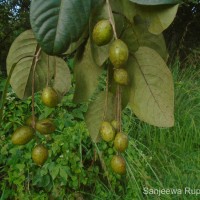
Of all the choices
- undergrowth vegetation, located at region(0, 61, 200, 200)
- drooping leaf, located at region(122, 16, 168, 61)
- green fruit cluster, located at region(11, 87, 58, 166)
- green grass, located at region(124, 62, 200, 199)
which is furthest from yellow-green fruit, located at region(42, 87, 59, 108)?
green grass, located at region(124, 62, 200, 199)

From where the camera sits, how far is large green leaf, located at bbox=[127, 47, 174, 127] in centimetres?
45

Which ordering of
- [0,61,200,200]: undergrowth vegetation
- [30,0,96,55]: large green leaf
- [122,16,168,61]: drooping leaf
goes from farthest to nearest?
[0,61,200,200]: undergrowth vegetation
[122,16,168,61]: drooping leaf
[30,0,96,55]: large green leaf

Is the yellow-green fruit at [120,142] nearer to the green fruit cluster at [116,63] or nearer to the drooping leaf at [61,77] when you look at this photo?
the green fruit cluster at [116,63]

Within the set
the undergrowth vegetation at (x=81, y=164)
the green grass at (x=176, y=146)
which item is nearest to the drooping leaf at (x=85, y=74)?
the undergrowth vegetation at (x=81, y=164)

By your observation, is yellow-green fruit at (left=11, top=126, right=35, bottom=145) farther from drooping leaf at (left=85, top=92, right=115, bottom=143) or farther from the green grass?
the green grass

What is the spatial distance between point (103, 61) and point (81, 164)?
197 cm

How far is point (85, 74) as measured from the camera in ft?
1.57

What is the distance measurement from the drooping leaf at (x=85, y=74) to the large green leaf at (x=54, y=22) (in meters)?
0.11

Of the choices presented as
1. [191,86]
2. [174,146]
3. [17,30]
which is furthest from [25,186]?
[17,30]

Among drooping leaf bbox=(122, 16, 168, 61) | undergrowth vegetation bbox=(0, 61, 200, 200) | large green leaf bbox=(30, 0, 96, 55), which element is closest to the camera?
large green leaf bbox=(30, 0, 96, 55)

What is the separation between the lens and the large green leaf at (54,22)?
34cm

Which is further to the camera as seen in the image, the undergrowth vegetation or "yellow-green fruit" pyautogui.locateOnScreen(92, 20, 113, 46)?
the undergrowth vegetation

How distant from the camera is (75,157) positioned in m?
2.39

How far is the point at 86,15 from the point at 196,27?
644 cm
